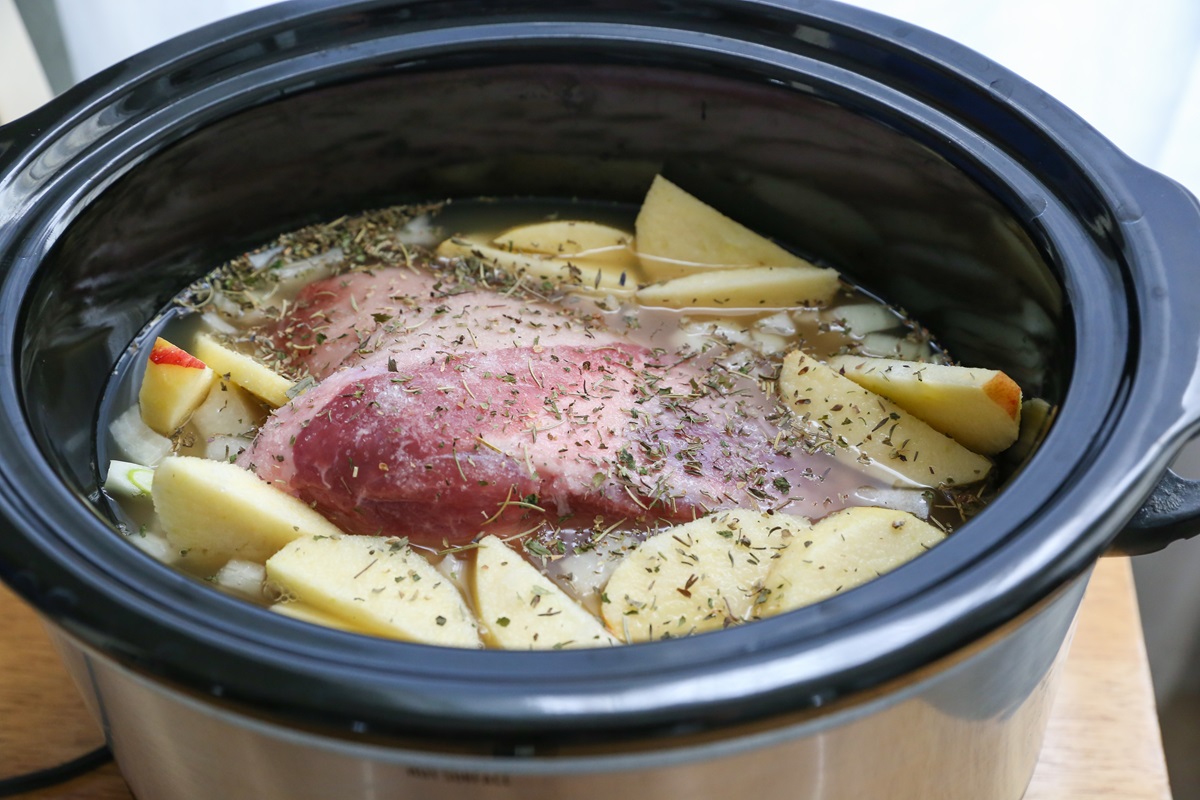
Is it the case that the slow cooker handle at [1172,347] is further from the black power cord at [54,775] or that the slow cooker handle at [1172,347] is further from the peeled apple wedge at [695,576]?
the black power cord at [54,775]

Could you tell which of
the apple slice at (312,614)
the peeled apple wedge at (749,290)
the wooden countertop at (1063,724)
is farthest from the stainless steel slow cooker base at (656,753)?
the peeled apple wedge at (749,290)

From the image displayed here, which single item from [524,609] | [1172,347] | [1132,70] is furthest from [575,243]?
[1132,70]

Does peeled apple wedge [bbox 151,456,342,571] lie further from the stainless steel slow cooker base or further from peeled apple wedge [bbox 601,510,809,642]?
peeled apple wedge [bbox 601,510,809,642]

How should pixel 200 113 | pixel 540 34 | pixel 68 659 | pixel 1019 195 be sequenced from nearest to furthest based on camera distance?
pixel 68 659 → pixel 1019 195 → pixel 200 113 → pixel 540 34

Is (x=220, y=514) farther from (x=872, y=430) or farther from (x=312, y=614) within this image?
(x=872, y=430)

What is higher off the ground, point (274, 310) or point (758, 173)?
point (758, 173)

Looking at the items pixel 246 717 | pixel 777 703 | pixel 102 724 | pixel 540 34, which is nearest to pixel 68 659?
pixel 102 724

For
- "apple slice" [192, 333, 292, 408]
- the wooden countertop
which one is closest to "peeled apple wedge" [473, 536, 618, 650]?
"apple slice" [192, 333, 292, 408]

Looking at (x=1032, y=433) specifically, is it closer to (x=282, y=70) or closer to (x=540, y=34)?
(x=540, y=34)
